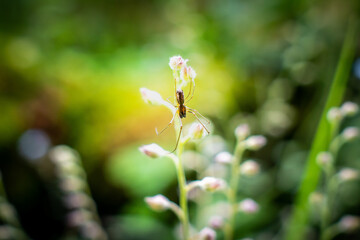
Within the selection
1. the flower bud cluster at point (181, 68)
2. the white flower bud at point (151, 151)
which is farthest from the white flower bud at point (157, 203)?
the flower bud cluster at point (181, 68)

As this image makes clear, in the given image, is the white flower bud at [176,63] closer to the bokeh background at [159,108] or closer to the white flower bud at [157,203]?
the white flower bud at [157,203]

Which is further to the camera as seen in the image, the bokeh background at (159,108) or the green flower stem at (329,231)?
the bokeh background at (159,108)

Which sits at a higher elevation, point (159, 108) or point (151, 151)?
point (159, 108)

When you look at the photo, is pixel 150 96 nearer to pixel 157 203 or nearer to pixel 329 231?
pixel 157 203

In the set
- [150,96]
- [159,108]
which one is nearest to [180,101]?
[150,96]

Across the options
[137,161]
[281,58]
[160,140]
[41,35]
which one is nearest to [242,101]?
[281,58]

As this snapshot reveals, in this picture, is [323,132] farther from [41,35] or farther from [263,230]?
[41,35]

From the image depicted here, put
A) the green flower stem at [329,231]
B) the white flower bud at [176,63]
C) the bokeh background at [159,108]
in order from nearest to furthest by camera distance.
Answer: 1. the white flower bud at [176,63]
2. the green flower stem at [329,231]
3. the bokeh background at [159,108]

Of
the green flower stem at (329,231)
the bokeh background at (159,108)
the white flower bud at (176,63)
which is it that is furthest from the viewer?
the bokeh background at (159,108)

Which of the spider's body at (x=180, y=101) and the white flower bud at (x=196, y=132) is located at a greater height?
the spider's body at (x=180, y=101)

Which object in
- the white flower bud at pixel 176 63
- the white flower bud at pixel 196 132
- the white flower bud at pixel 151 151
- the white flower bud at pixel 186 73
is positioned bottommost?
the white flower bud at pixel 151 151
